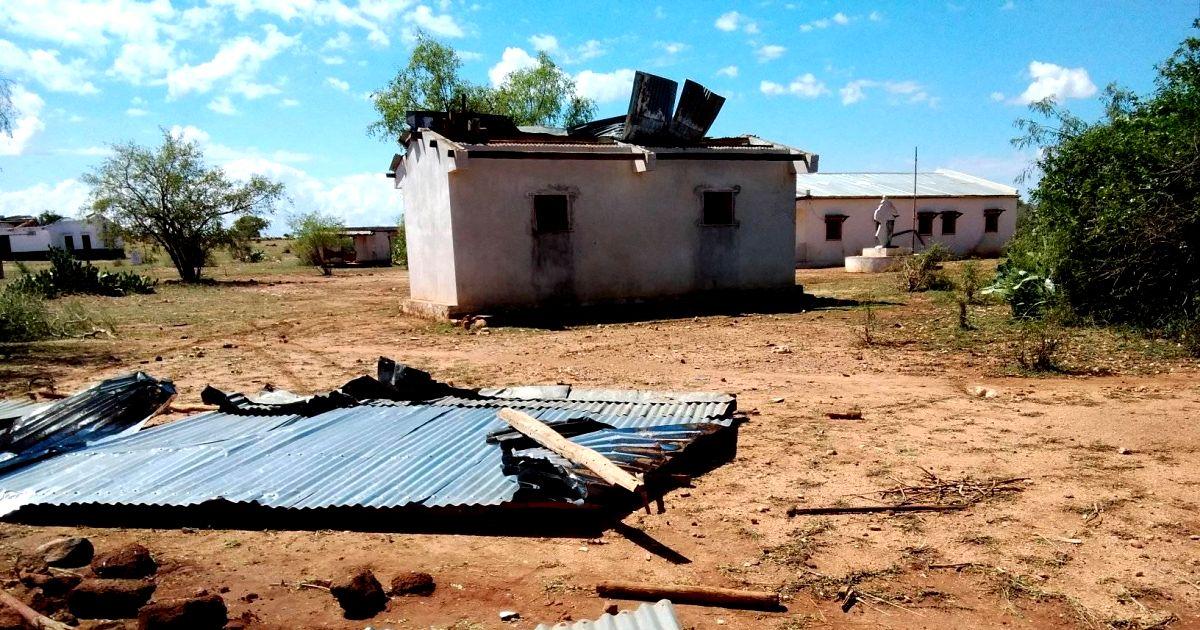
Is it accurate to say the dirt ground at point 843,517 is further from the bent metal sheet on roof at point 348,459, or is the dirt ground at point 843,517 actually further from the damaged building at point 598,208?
the damaged building at point 598,208

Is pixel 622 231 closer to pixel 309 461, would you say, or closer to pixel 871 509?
pixel 309 461

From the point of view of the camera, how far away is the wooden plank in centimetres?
410

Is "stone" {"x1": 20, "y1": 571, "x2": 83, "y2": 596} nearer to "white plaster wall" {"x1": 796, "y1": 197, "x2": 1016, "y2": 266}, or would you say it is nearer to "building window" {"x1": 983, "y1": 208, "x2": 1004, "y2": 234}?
"white plaster wall" {"x1": 796, "y1": 197, "x2": 1016, "y2": 266}

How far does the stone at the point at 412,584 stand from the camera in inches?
130

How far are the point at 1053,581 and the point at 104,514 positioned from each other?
4.99 metres

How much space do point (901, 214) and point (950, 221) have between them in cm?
241

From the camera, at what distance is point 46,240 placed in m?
48.9

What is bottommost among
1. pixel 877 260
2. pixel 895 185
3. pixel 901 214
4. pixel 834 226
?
pixel 877 260

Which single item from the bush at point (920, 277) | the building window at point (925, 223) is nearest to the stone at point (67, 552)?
the bush at point (920, 277)

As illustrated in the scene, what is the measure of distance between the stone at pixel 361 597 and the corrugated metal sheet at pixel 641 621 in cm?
89

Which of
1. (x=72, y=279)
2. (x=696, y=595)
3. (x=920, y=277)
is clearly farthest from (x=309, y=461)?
(x=72, y=279)

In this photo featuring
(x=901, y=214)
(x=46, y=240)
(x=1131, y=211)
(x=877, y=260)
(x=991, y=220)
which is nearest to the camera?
(x=1131, y=211)

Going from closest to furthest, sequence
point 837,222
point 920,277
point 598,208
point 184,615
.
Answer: point 184,615
point 598,208
point 920,277
point 837,222

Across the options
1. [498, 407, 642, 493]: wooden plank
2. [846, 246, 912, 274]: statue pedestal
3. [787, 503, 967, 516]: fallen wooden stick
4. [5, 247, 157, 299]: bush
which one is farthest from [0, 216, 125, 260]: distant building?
[787, 503, 967, 516]: fallen wooden stick
